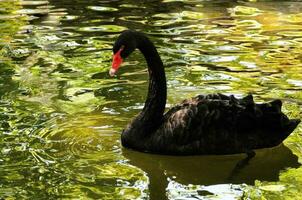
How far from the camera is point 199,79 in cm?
689

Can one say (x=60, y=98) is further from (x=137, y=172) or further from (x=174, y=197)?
(x=174, y=197)

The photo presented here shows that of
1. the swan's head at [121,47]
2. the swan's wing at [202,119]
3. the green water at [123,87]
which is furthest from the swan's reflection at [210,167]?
the swan's head at [121,47]

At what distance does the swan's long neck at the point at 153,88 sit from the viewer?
5.07m

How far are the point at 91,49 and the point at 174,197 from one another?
14.4 feet

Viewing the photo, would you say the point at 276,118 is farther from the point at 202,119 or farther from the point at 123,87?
the point at 123,87

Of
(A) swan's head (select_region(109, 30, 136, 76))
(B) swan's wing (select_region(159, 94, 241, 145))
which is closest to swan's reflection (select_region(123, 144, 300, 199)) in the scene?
(B) swan's wing (select_region(159, 94, 241, 145))

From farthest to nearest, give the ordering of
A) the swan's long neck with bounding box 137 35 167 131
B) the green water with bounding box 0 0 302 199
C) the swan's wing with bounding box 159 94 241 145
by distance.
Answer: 1. the swan's long neck with bounding box 137 35 167 131
2. the swan's wing with bounding box 159 94 241 145
3. the green water with bounding box 0 0 302 199

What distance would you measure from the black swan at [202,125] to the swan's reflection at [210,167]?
6 cm

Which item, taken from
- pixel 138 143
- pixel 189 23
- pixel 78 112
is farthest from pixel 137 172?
pixel 189 23

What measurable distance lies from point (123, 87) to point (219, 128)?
6.63 feet

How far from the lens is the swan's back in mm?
4867

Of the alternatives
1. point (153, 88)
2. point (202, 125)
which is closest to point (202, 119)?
point (202, 125)

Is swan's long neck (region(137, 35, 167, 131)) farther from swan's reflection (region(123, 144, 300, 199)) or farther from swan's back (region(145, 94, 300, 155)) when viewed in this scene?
swan's reflection (region(123, 144, 300, 199))

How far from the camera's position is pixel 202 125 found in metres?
4.86
